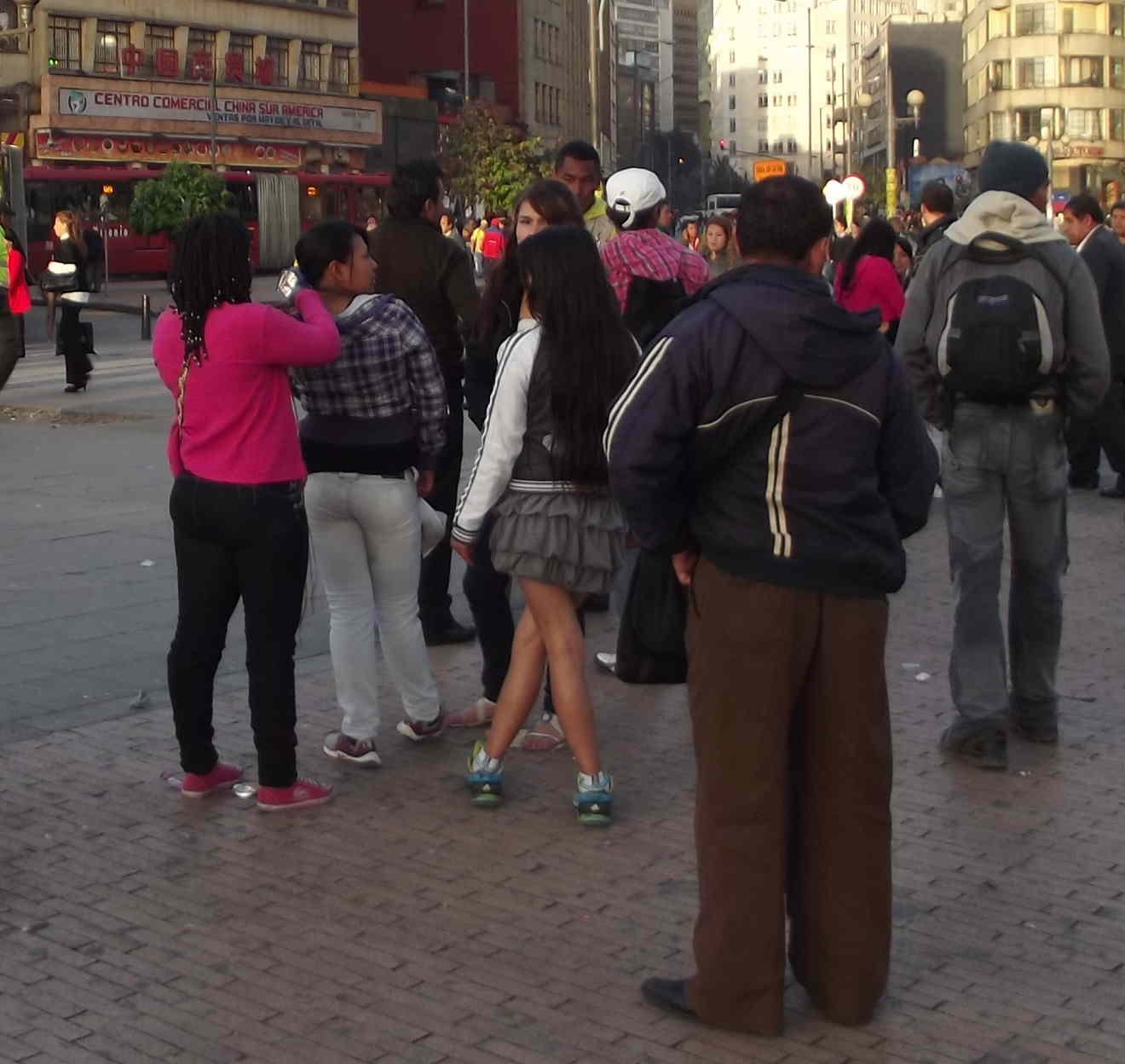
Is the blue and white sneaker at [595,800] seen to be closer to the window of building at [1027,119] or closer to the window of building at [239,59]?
the window of building at [239,59]

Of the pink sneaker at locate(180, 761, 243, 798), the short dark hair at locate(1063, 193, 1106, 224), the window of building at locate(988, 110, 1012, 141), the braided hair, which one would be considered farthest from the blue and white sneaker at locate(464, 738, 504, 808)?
the window of building at locate(988, 110, 1012, 141)

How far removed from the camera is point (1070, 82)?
124 meters

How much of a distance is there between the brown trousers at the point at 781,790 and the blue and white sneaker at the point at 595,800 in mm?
1438

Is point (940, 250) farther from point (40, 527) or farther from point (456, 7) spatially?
point (456, 7)

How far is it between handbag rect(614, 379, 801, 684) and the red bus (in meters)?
42.0

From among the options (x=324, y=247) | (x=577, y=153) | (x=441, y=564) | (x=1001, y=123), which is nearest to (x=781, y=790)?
(x=324, y=247)

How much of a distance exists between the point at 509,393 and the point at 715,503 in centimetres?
147

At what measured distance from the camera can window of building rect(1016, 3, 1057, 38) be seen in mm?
124750

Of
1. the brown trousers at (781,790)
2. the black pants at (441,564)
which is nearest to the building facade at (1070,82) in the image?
the black pants at (441,564)

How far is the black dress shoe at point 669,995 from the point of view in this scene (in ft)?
14.4

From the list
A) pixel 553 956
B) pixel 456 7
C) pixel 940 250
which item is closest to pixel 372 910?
pixel 553 956

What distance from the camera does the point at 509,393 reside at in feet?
18.5

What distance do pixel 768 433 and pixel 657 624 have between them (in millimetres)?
705

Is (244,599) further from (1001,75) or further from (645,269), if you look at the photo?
(1001,75)
